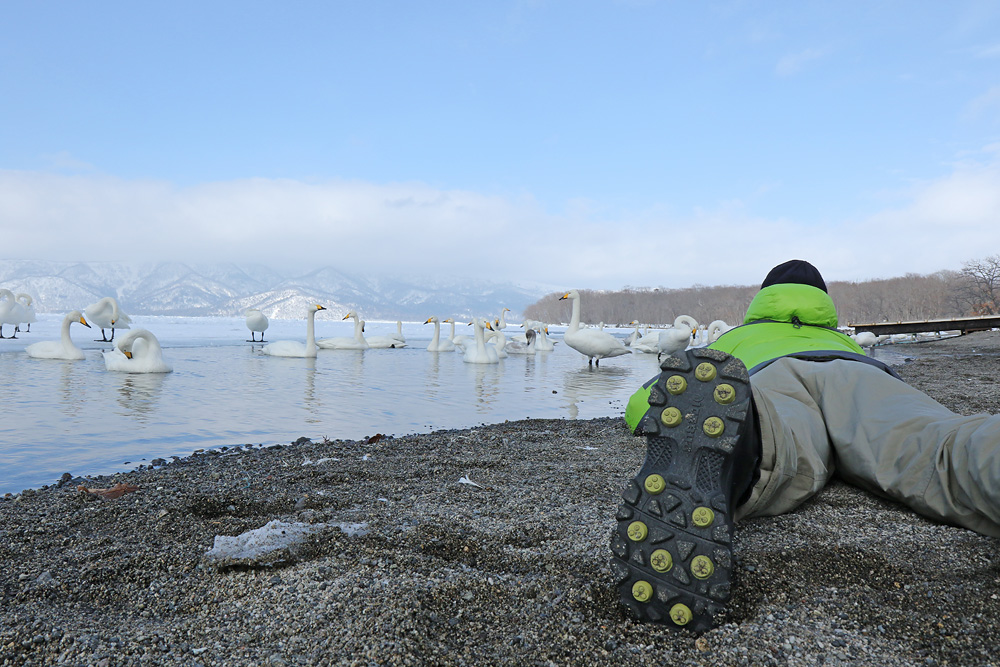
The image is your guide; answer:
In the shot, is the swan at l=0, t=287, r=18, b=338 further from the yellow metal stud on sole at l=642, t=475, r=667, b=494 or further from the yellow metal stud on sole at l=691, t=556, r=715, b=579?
the yellow metal stud on sole at l=691, t=556, r=715, b=579

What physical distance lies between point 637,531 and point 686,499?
0.56 ft

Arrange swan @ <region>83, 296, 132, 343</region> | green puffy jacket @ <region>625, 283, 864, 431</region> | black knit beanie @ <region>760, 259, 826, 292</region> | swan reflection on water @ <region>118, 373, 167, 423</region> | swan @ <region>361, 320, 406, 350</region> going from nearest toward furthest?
1. green puffy jacket @ <region>625, 283, 864, 431</region>
2. black knit beanie @ <region>760, 259, 826, 292</region>
3. swan reflection on water @ <region>118, 373, 167, 423</region>
4. swan @ <region>83, 296, 132, 343</region>
5. swan @ <region>361, 320, 406, 350</region>

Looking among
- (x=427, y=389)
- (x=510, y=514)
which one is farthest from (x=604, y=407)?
(x=510, y=514)

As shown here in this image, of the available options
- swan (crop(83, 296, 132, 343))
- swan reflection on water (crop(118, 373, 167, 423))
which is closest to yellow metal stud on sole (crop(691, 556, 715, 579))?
swan reflection on water (crop(118, 373, 167, 423))

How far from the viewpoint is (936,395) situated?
7.79 meters

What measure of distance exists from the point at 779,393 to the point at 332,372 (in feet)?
39.9

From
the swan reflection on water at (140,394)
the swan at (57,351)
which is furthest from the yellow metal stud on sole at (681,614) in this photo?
the swan at (57,351)

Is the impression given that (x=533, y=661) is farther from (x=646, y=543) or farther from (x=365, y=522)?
(x=365, y=522)

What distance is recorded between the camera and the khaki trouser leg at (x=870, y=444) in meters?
2.25

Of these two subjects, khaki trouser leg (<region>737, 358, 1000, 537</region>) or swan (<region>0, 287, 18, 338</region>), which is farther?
swan (<region>0, 287, 18, 338</region>)

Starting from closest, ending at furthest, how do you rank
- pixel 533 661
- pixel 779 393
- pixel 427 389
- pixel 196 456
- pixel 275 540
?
pixel 533 661
pixel 275 540
pixel 779 393
pixel 196 456
pixel 427 389

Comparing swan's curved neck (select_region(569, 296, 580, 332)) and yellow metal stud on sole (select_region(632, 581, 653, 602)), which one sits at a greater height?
swan's curved neck (select_region(569, 296, 580, 332))

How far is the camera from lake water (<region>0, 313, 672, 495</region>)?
18.8 feet

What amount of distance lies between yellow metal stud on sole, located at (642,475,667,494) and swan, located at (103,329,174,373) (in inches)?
472
